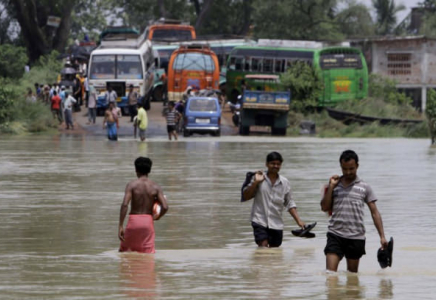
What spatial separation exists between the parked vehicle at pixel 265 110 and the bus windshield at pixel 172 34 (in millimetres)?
16310

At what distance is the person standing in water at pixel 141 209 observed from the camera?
12.8 m

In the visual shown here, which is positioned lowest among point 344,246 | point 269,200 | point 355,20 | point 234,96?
point 344,246

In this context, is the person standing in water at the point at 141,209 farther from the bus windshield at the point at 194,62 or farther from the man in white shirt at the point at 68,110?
the bus windshield at the point at 194,62

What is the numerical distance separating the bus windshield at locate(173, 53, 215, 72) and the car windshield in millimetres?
7496

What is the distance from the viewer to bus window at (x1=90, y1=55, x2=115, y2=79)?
167 feet

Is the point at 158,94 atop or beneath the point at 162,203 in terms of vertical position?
beneath

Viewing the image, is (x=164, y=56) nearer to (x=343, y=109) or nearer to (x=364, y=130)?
(x=343, y=109)

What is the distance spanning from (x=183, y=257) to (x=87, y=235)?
251 centimetres

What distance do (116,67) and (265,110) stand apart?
28.1 feet

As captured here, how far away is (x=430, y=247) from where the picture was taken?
1500cm

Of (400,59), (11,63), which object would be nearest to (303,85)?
(400,59)

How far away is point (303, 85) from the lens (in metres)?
50.7

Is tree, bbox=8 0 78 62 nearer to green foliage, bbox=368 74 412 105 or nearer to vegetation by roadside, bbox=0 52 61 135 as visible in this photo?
vegetation by roadside, bbox=0 52 61 135

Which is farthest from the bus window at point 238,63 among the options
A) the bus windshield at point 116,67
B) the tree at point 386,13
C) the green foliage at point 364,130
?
the tree at point 386,13
